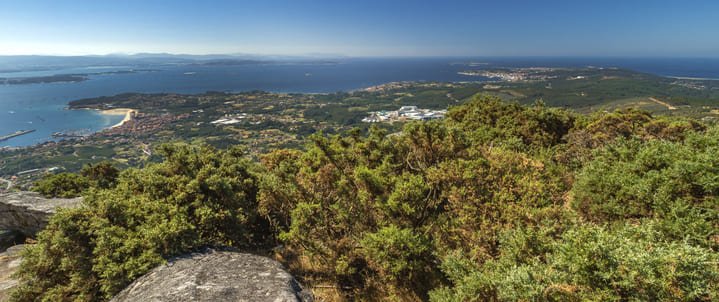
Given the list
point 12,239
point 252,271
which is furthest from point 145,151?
point 252,271

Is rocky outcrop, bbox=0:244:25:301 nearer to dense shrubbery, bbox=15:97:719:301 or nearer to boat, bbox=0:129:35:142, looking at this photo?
dense shrubbery, bbox=15:97:719:301

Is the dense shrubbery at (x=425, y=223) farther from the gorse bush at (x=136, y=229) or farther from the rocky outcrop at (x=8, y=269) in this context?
the rocky outcrop at (x=8, y=269)

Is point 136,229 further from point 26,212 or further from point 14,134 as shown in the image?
point 14,134

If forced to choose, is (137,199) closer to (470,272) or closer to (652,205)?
(470,272)

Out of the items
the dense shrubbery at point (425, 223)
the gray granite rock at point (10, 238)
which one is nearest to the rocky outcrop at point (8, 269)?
the gray granite rock at point (10, 238)

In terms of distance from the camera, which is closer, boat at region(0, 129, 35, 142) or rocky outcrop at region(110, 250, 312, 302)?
rocky outcrop at region(110, 250, 312, 302)

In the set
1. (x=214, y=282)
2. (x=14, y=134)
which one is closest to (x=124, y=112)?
(x=14, y=134)

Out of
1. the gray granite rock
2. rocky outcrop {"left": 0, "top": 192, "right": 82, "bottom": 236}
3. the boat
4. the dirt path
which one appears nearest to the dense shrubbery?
rocky outcrop {"left": 0, "top": 192, "right": 82, "bottom": 236}
